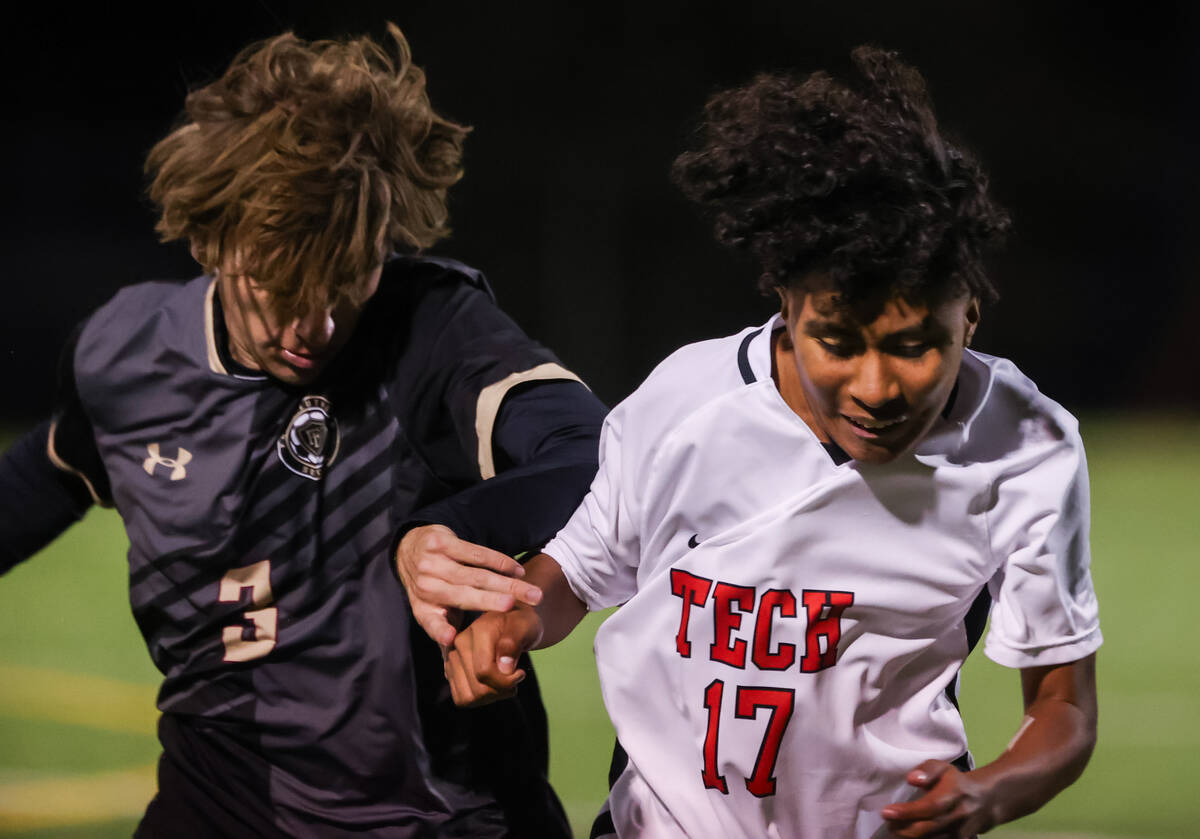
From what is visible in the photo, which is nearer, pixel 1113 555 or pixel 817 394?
pixel 817 394

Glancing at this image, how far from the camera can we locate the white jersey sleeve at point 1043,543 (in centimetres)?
118

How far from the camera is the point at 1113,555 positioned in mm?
4727

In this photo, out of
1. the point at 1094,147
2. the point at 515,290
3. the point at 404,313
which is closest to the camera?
the point at 404,313

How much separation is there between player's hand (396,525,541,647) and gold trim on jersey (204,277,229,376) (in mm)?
476

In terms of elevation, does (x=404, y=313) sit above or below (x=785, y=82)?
below

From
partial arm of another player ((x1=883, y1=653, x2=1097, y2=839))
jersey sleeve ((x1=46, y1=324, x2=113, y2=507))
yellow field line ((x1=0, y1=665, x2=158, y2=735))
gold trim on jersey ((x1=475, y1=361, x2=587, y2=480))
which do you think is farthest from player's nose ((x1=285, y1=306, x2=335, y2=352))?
yellow field line ((x1=0, y1=665, x2=158, y2=735))

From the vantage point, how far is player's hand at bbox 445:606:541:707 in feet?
3.84

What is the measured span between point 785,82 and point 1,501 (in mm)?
1176

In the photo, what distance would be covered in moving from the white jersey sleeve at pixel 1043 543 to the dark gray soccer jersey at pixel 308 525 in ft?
2.03

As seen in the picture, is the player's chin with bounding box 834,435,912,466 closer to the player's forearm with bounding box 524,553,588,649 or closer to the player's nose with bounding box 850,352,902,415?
the player's nose with bounding box 850,352,902,415

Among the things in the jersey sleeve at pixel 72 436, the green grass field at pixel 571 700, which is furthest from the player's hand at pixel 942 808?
the green grass field at pixel 571 700

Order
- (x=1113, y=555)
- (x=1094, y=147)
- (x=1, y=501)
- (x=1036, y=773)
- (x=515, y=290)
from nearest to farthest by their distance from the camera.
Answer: (x=1036, y=773) → (x=1, y=501) → (x=515, y=290) → (x=1113, y=555) → (x=1094, y=147)

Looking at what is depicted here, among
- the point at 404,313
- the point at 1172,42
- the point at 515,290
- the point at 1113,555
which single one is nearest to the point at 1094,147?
the point at 1172,42

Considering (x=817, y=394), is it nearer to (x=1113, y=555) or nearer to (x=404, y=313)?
(x=404, y=313)
